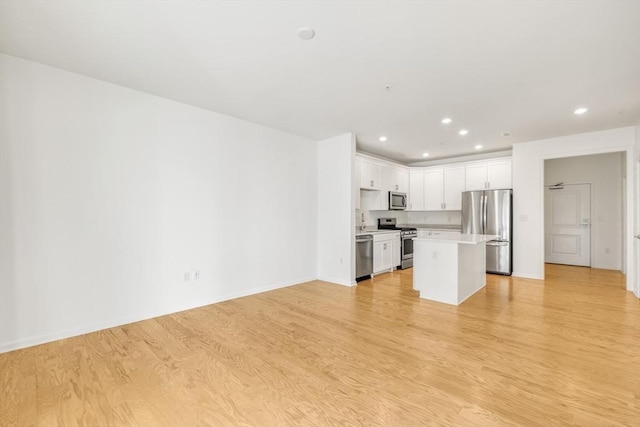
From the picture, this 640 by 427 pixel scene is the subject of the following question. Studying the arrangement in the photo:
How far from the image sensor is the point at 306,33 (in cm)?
224

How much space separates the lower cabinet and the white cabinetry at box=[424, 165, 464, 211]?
5.05 ft

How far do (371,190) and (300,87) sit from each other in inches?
140

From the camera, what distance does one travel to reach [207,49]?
2.47 m

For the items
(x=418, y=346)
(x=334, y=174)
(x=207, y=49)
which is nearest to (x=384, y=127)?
(x=334, y=174)

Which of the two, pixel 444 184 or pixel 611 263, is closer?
pixel 611 263

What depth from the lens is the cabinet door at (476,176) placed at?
627cm

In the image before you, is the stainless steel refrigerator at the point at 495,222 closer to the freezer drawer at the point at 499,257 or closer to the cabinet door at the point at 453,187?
the freezer drawer at the point at 499,257

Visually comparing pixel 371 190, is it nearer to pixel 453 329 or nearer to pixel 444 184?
pixel 444 184

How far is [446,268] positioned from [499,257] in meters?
2.59

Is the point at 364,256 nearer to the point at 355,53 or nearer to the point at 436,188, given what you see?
the point at 436,188

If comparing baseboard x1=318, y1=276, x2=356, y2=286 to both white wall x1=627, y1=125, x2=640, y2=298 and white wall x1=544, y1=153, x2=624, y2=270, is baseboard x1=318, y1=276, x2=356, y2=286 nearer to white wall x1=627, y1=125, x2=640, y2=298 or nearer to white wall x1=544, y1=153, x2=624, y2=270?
white wall x1=627, y1=125, x2=640, y2=298

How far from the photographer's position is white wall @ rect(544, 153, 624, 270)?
6141 millimetres

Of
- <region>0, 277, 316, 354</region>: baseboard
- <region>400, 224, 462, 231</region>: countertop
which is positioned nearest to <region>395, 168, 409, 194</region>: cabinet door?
<region>400, 224, 462, 231</region>: countertop

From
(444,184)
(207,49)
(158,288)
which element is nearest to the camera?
(207,49)
